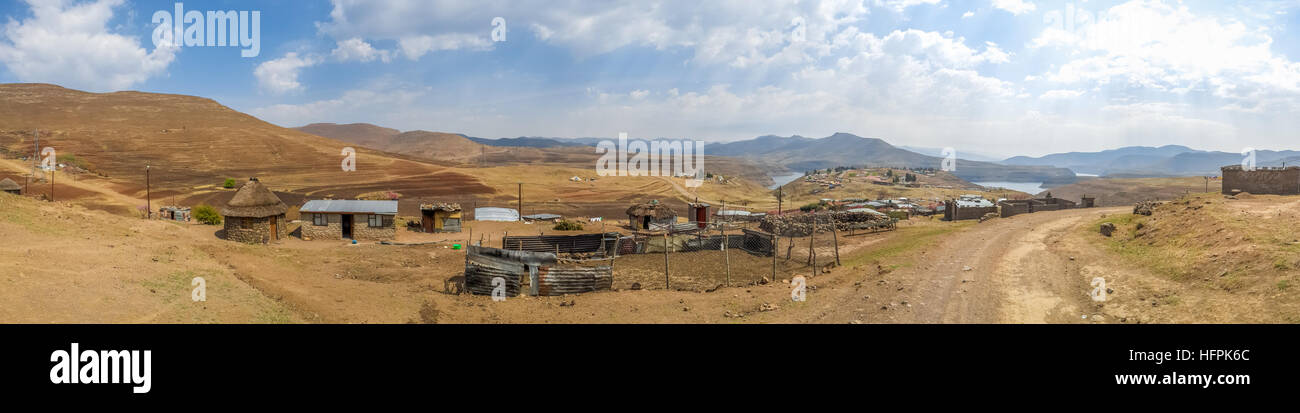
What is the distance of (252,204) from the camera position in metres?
27.5

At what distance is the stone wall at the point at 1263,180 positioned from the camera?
84.1ft

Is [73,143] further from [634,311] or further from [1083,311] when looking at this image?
[1083,311]

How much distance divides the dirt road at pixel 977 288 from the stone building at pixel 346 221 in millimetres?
24255

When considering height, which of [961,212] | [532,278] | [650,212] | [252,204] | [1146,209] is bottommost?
[532,278]

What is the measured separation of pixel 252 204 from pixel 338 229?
13.2 ft

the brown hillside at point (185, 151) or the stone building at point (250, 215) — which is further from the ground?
the brown hillside at point (185, 151)

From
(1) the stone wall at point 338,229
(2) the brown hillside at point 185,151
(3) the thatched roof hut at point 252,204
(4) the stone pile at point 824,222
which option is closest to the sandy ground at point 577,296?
(3) the thatched roof hut at point 252,204

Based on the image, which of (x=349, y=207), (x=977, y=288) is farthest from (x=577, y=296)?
(x=349, y=207)

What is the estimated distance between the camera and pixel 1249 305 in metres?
11.1

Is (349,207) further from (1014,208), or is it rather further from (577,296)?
(1014,208)

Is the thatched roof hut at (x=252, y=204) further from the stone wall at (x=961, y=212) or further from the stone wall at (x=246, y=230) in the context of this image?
the stone wall at (x=961, y=212)

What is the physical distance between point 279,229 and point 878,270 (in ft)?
94.9

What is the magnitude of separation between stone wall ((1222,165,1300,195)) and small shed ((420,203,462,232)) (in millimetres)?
40610

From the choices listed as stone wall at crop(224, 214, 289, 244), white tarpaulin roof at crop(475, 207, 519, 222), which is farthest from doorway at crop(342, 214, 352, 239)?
white tarpaulin roof at crop(475, 207, 519, 222)
